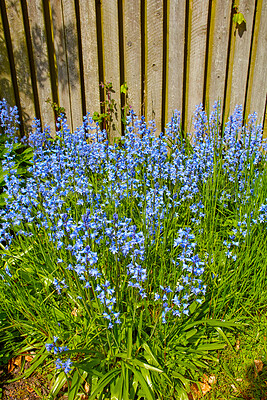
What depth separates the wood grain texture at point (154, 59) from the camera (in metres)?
4.06

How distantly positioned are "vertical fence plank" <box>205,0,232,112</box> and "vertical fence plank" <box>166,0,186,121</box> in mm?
378

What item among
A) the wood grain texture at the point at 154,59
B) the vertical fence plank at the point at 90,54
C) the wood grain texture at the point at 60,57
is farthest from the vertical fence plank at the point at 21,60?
the wood grain texture at the point at 154,59

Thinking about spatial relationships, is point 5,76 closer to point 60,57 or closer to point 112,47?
point 60,57

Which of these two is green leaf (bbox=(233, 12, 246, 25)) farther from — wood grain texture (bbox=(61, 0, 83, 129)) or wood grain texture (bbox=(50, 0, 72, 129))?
wood grain texture (bbox=(50, 0, 72, 129))

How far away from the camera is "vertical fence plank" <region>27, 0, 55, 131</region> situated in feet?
13.6

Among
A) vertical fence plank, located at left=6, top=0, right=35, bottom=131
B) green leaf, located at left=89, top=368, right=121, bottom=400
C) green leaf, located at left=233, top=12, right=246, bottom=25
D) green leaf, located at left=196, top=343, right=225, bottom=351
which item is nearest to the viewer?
green leaf, located at left=89, top=368, right=121, bottom=400

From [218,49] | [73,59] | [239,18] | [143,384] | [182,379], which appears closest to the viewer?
[143,384]

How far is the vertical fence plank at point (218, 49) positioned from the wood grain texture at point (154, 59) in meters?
0.66

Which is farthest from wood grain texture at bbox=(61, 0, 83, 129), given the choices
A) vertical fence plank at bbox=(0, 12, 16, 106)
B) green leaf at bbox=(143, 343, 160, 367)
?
green leaf at bbox=(143, 343, 160, 367)

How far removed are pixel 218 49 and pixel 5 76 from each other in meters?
2.88

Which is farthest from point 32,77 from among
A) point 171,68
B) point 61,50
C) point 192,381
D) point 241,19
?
point 192,381

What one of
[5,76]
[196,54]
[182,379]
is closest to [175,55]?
[196,54]

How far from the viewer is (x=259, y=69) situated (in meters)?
4.28

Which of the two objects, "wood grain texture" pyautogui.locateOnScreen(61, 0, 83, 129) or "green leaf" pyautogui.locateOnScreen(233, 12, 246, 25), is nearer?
"green leaf" pyautogui.locateOnScreen(233, 12, 246, 25)
